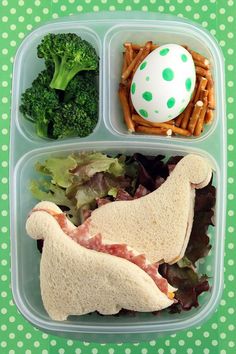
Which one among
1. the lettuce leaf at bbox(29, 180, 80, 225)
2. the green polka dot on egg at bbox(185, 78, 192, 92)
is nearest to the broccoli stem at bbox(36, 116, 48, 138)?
the lettuce leaf at bbox(29, 180, 80, 225)

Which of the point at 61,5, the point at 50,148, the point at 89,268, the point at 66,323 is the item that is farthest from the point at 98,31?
the point at 66,323

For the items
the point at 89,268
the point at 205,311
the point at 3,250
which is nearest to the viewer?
the point at 89,268

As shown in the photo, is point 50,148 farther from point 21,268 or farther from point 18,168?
point 21,268

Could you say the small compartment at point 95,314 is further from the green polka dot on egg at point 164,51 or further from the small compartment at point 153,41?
the green polka dot on egg at point 164,51

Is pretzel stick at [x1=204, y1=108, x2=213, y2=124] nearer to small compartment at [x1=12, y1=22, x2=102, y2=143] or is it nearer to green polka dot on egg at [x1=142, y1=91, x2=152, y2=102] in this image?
green polka dot on egg at [x1=142, y1=91, x2=152, y2=102]

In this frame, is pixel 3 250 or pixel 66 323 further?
pixel 3 250
